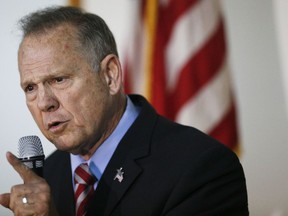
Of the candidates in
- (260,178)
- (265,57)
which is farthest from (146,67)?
(260,178)

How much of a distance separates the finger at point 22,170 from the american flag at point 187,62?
1587 millimetres

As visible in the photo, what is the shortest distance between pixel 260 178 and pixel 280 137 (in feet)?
0.78

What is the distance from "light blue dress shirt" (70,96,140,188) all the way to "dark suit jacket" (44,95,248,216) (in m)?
0.03

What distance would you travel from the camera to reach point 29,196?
129 centimetres

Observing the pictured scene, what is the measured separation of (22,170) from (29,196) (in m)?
0.07

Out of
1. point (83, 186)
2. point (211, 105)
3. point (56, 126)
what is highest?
point (56, 126)

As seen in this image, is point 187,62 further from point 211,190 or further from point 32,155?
point 32,155

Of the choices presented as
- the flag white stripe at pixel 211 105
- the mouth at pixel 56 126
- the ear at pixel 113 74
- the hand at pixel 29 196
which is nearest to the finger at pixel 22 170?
the hand at pixel 29 196

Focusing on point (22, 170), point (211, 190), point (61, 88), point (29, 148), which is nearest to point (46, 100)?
point (61, 88)

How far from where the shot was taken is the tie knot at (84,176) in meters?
1.69

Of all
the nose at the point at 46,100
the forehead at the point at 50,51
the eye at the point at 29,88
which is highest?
the forehead at the point at 50,51

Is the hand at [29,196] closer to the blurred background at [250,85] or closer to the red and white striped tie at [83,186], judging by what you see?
the red and white striped tie at [83,186]

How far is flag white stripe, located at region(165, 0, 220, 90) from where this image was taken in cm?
285

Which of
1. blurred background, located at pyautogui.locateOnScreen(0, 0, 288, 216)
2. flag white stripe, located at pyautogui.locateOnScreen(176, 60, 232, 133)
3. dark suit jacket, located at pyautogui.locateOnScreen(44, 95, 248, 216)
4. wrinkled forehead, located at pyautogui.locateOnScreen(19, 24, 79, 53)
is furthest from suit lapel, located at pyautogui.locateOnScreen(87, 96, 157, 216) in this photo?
blurred background, located at pyautogui.locateOnScreen(0, 0, 288, 216)
